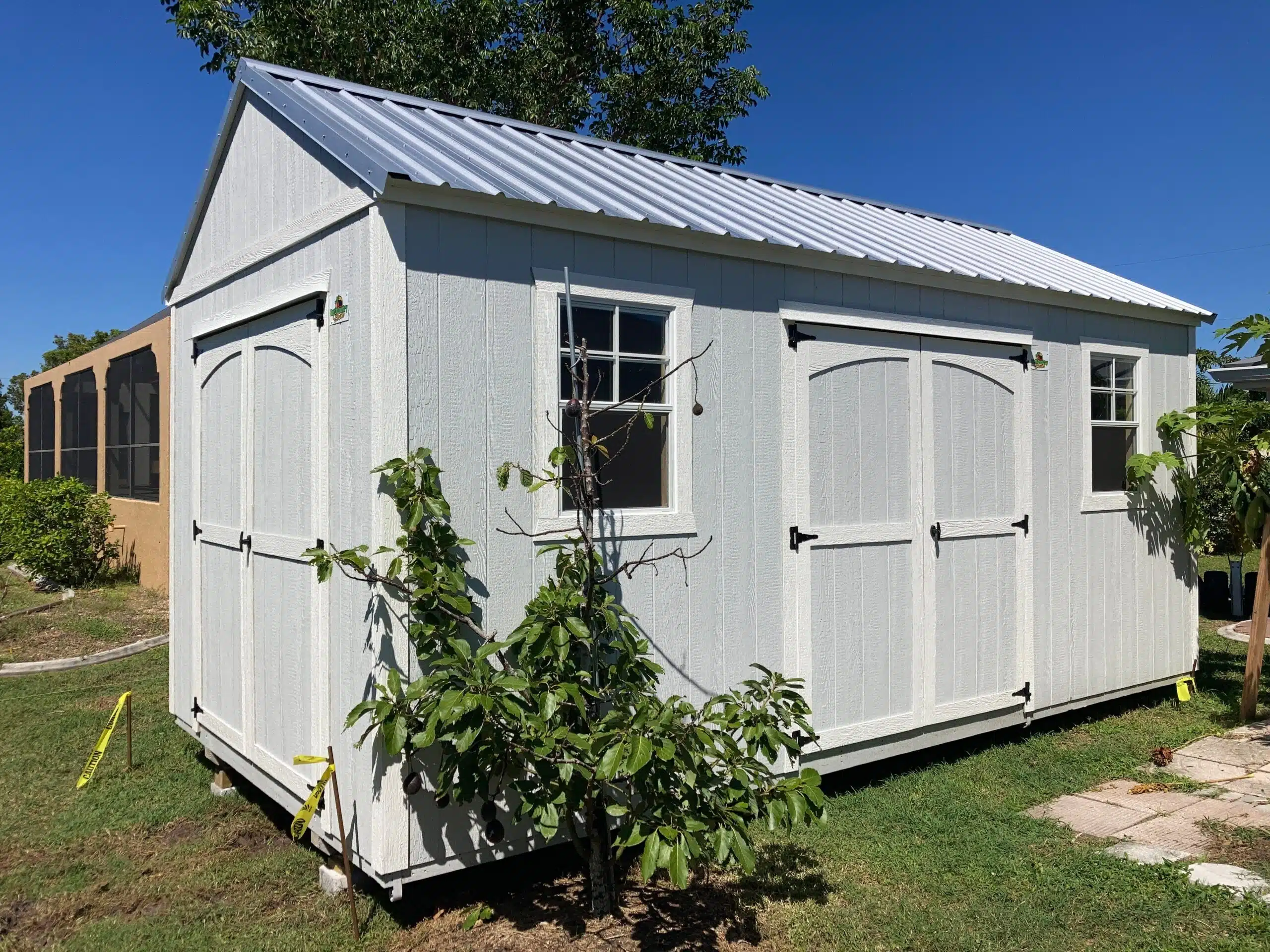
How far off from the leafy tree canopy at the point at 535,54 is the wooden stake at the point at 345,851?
10.0 meters

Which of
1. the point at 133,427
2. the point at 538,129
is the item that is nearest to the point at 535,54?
the point at 133,427

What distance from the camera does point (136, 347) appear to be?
13.6 meters

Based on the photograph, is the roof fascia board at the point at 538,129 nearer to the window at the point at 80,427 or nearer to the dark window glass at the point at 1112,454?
the dark window glass at the point at 1112,454

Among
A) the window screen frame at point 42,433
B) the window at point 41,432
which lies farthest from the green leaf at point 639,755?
the window at point 41,432

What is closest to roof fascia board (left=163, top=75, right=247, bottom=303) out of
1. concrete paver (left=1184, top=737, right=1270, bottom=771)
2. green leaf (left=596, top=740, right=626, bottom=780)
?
green leaf (left=596, top=740, right=626, bottom=780)

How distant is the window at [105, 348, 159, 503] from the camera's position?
43.5 ft

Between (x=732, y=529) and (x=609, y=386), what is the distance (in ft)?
3.07

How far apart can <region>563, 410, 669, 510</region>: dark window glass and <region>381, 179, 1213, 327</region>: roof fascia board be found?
2.62 ft

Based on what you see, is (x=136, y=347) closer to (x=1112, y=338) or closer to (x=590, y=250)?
(x=590, y=250)

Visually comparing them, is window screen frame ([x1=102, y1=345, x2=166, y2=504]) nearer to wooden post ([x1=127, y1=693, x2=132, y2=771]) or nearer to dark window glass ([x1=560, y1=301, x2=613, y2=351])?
wooden post ([x1=127, y1=693, x2=132, y2=771])

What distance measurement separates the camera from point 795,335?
465cm

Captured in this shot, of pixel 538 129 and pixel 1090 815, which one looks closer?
pixel 1090 815

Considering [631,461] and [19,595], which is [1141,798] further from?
[19,595]

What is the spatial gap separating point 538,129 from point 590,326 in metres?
2.00
